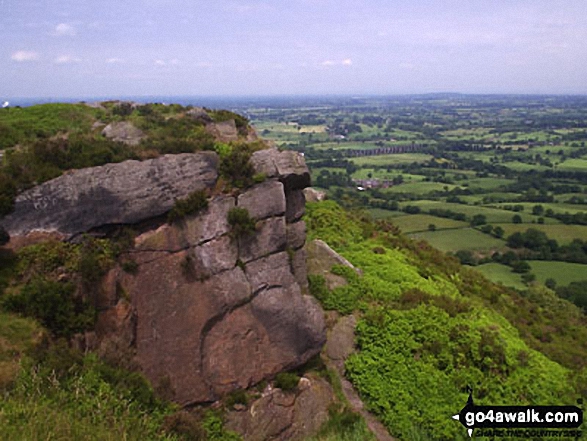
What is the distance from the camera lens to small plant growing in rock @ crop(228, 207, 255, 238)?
13344mm

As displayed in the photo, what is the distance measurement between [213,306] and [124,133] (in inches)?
281

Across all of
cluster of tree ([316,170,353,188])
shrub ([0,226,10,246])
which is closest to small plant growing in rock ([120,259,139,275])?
shrub ([0,226,10,246])

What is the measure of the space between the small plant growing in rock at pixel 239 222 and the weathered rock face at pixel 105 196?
133cm

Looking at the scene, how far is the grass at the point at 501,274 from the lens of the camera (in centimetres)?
4128

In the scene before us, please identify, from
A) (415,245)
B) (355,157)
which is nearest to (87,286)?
(415,245)

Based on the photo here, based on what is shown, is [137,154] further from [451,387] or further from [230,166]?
[451,387]

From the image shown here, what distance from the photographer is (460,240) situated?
55.9 metres

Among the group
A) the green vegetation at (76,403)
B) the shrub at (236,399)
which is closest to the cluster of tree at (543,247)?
the shrub at (236,399)

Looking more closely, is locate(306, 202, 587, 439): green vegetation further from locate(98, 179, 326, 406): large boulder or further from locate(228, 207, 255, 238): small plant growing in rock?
locate(228, 207, 255, 238): small plant growing in rock

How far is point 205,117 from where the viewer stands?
Result: 58.2ft

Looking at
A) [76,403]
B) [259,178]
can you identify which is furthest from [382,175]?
[76,403]

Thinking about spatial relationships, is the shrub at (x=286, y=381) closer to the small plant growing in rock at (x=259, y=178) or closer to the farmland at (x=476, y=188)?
the small plant growing in rock at (x=259, y=178)

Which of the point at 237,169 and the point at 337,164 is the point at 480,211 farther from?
the point at 237,169

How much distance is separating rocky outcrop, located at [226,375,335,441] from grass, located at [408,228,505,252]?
42.2m
